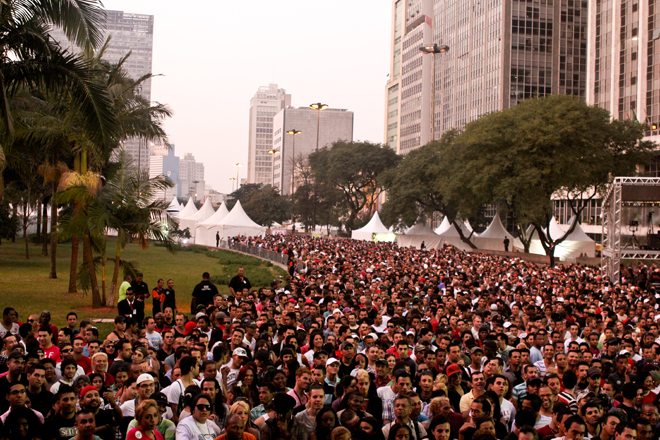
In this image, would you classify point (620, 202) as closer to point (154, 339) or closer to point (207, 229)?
point (154, 339)

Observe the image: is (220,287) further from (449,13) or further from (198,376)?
(449,13)

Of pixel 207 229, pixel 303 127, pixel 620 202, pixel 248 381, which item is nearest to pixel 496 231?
pixel 207 229

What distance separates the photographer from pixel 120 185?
56.8ft

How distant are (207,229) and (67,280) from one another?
33.1 m

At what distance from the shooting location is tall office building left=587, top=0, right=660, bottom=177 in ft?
200

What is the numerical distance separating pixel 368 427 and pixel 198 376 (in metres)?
2.47

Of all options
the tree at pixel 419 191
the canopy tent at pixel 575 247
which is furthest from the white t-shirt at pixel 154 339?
the tree at pixel 419 191

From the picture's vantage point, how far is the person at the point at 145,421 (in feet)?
16.4

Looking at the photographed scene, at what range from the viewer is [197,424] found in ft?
17.6

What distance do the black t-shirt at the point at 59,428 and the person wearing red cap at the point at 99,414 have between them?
17 centimetres

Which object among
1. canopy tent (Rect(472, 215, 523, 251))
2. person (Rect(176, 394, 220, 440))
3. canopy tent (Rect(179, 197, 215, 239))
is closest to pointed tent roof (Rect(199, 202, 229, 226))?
canopy tent (Rect(179, 197, 215, 239))

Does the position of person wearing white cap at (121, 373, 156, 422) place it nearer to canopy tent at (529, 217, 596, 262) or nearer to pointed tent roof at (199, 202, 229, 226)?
canopy tent at (529, 217, 596, 262)

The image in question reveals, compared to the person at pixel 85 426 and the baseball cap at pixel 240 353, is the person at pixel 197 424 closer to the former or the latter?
the person at pixel 85 426

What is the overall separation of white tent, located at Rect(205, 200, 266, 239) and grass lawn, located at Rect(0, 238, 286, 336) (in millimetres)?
12118
